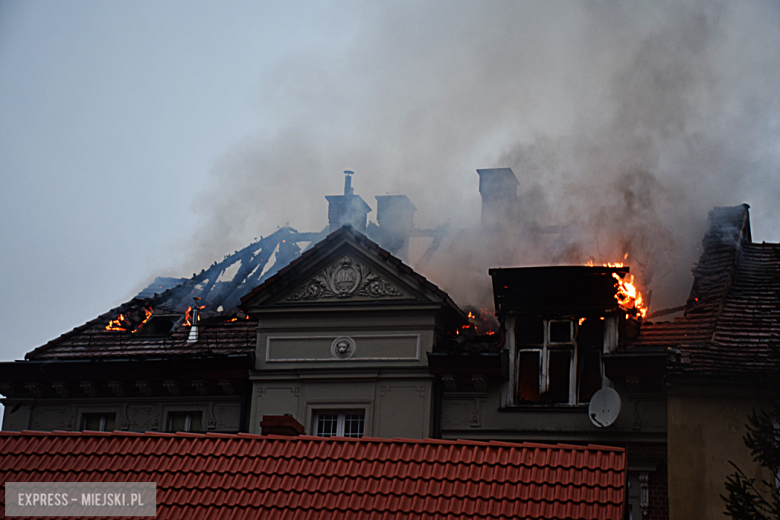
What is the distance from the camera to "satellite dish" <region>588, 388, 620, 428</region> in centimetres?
1788

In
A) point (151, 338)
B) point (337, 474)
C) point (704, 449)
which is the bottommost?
point (337, 474)

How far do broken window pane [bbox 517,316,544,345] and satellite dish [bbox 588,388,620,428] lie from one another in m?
2.08

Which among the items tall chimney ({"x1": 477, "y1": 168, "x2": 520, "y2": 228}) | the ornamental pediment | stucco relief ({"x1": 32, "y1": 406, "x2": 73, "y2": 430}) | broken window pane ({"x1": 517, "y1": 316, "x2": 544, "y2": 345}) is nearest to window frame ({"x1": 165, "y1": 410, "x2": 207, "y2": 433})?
stucco relief ({"x1": 32, "y1": 406, "x2": 73, "y2": 430})

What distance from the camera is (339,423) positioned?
2027 centimetres

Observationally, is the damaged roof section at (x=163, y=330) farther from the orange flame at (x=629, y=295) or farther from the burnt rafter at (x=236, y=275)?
the orange flame at (x=629, y=295)

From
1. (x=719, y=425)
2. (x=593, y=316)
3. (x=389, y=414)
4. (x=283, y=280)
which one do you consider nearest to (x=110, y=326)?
(x=283, y=280)

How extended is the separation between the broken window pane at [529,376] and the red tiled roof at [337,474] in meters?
6.22

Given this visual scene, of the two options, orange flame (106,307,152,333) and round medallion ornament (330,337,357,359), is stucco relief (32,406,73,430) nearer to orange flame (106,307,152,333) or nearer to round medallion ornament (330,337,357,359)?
orange flame (106,307,152,333)

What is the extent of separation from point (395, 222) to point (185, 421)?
10119 mm

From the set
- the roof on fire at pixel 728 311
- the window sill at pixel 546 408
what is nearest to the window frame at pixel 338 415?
the window sill at pixel 546 408

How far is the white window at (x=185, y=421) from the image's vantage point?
2111 centimetres

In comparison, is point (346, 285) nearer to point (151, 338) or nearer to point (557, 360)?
point (557, 360)

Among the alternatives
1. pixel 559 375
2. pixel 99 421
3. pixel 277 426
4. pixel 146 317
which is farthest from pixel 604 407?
pixel 146 317

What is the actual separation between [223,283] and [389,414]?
9.16 m
